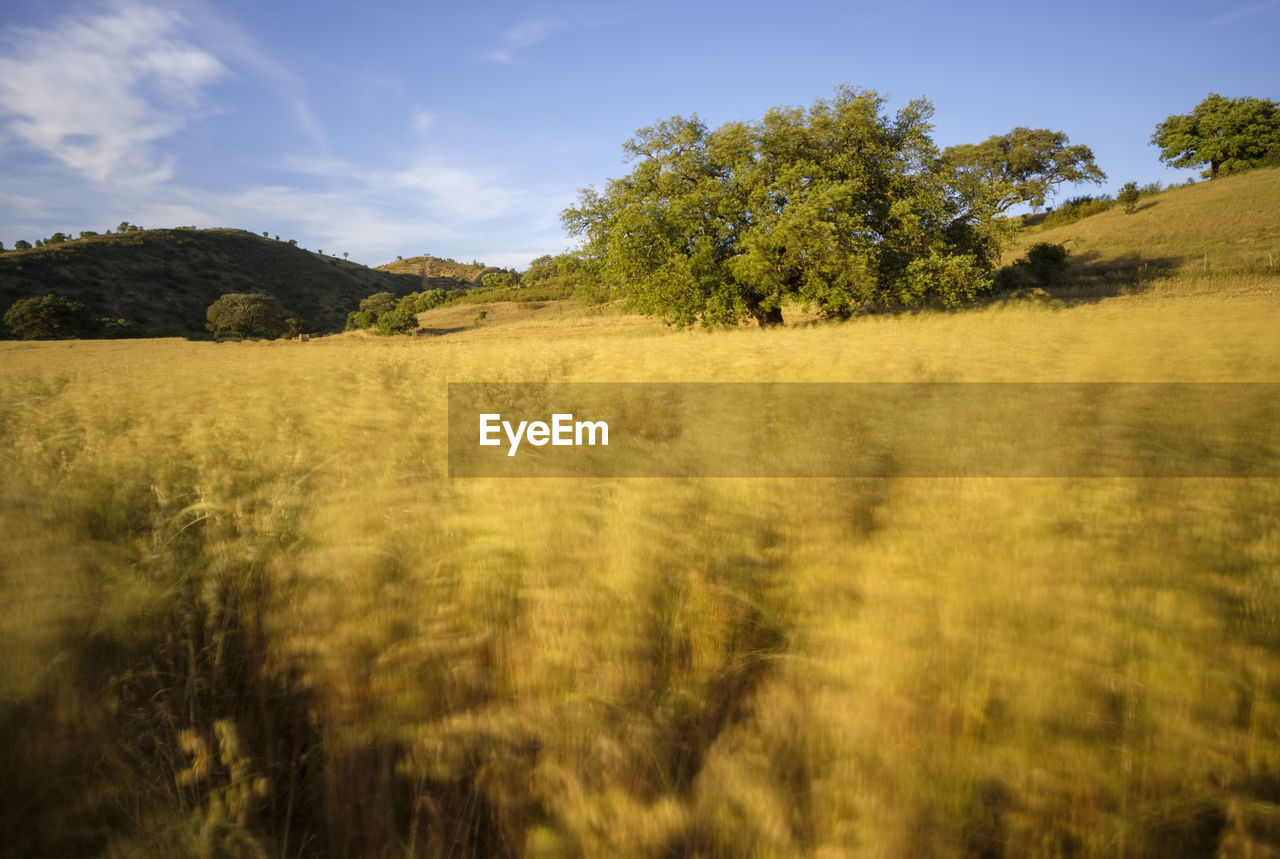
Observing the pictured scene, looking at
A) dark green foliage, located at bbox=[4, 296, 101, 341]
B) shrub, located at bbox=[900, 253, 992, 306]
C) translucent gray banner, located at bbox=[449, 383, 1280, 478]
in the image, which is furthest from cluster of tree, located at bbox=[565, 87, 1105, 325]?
dark green foliage, located at bbox=[4, 296, 101, 341]

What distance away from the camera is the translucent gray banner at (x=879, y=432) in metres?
3.37

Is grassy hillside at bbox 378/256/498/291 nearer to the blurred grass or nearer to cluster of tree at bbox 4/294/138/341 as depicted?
cluster of tree at bbox 4/294/138/341

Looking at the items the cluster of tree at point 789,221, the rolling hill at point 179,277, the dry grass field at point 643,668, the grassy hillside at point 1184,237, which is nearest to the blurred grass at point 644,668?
the dry grass field at point 643,668

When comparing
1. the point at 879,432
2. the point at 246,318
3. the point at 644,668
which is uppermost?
the point at 246,318

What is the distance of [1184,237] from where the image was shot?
101 ft

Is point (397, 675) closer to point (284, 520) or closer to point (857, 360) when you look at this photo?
point (284, 520)

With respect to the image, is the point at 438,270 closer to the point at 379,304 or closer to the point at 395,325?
the point at 379,304

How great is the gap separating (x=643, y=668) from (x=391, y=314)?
150 ft

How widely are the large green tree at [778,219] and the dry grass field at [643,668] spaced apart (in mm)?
16507

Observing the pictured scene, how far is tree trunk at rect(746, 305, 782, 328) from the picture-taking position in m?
21.9

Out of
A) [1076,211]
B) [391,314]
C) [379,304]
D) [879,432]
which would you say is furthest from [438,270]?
[879,432]

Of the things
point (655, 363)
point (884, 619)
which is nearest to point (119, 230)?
point (655, 363)

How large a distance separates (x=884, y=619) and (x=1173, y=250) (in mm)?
38662

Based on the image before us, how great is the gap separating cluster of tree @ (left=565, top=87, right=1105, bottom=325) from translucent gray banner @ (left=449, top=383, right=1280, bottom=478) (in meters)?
13.0
